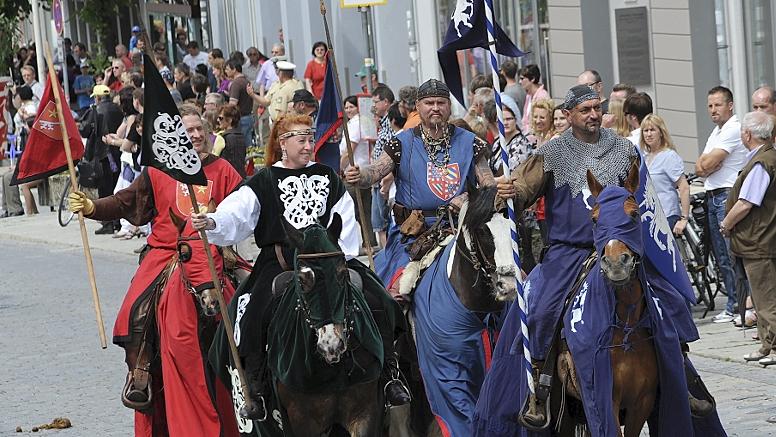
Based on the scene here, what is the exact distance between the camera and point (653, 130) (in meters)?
13.5

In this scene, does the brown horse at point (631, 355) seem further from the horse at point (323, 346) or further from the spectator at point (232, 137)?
the spectator at point (232, 137)

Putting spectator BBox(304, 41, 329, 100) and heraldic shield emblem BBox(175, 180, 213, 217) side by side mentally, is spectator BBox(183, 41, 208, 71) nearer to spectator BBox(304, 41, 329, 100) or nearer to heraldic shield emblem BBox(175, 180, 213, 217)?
spectator BBox(304, 41, 329, 100)

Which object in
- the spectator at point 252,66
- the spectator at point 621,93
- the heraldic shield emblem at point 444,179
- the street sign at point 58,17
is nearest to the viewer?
the heraldic shield emblem at point 444,179

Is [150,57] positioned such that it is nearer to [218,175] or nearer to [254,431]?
[218,175]

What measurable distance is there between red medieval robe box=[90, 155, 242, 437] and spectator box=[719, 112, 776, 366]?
13.7 feet

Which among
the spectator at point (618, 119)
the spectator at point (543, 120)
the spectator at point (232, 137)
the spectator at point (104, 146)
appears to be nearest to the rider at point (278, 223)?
the spectator at point (543, 120)

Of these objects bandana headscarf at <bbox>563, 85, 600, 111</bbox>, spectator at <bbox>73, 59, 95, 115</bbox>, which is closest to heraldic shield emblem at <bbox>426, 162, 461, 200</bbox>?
bandana headscarf at <bbox>563, 85, 600, 111</bbox>

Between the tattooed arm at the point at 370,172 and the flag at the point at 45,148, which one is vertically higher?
the flag at the point at 45,148

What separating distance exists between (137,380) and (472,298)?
211 centimetres

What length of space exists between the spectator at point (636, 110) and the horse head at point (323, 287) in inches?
265

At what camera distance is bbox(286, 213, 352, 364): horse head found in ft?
24.1

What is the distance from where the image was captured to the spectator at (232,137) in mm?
17938

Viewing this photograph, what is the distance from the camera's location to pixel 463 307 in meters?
8.98

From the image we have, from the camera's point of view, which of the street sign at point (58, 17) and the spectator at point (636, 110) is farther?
the street sign at point (58, 17)
